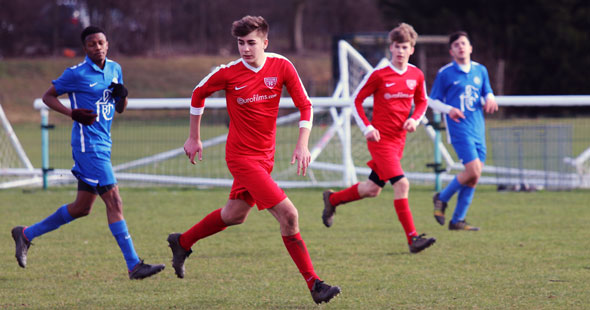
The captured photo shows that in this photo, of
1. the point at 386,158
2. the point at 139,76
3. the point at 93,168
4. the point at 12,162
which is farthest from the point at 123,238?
the point at 139,76

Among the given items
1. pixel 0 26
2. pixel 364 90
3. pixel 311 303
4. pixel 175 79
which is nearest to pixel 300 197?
pixel 364 90

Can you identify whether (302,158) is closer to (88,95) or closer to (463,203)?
(88,95)

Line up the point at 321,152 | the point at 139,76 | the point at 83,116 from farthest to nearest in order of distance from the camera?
the point at 139,76
the point at 321,152
the point at 83,116

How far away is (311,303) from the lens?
5.42m

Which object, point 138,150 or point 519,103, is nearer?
point 519,103

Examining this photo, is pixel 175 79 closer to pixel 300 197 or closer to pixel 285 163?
pixel 285 163

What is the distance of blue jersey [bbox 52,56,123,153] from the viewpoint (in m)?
6.28

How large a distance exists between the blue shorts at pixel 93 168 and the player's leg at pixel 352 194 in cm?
267

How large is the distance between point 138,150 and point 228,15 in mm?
42622

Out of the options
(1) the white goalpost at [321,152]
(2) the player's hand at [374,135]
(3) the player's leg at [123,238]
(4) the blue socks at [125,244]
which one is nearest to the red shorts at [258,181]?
(3) the player's leg at [123,238]

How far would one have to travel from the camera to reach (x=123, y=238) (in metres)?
6.39

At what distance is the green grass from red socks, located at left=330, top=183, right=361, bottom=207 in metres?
0.35

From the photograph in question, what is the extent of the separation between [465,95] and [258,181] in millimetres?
3683

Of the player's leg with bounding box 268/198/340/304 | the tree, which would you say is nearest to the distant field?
the tree
